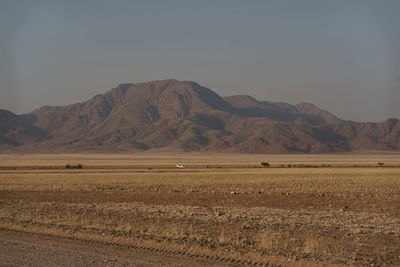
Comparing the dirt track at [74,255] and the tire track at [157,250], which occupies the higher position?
the dirt track at [74,255]

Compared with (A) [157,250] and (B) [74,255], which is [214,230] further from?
(B) [74,255]

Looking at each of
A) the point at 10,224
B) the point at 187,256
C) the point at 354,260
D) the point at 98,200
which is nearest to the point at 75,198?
the point at 98,200

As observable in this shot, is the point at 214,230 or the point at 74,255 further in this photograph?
the point at 214,230

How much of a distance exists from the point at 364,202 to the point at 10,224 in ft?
60.5

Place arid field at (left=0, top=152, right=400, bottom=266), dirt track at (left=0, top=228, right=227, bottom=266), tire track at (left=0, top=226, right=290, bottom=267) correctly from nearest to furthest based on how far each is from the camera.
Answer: dirt track at (left=0, top=228, right=227, bottom=266)
tire track at (left=0, top=226, right=290, bottom=267)
arid field at (left=0, top=152, right=400, bottom=266)

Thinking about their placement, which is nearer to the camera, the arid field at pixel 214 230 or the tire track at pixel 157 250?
the tire track at pixel 157 250

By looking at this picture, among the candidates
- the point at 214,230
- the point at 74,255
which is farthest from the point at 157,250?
the point at 214,230

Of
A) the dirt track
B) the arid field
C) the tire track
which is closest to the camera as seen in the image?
the dirt track

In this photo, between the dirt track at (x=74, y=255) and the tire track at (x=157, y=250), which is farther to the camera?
the tire track at (x=157, y=250)

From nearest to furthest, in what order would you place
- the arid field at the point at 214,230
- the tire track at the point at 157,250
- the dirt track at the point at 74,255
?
the dirt track at the point at 74,255 < the tire track at the point at 157,250 < the arid field at the point at 214,230

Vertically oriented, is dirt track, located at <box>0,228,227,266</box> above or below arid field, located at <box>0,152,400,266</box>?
above

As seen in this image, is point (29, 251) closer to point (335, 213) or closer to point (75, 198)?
point (335, 213)

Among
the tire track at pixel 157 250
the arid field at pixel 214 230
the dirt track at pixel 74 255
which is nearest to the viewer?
the dirt track at pixel 74 255

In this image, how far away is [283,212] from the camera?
869 inches
